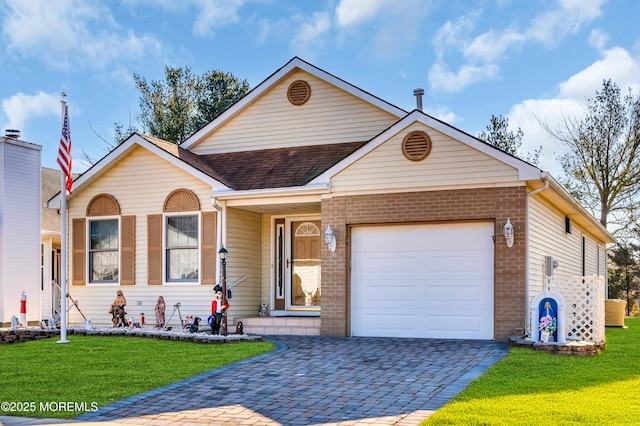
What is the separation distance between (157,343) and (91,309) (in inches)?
188

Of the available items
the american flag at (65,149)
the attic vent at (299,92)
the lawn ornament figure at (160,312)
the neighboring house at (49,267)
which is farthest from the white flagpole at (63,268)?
the neighboring house at (49,267)

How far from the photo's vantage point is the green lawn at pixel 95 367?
8039 millimetres

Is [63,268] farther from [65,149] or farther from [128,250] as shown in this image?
[128,250]

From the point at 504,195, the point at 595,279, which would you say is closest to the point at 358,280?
the point at 504,195

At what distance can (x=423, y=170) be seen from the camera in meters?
13.6

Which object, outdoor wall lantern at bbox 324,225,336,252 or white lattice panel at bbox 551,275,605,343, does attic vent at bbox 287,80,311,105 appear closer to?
outdoor wall lantern at bbox 324,225,336,252

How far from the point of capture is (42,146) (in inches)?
739

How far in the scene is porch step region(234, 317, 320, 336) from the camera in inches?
583

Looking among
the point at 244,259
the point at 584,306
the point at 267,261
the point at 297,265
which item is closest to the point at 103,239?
the point at 244,259

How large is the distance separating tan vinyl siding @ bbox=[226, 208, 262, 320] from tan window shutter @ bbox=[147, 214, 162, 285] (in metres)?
1.66

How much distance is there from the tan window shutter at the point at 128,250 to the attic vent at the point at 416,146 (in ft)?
21.7

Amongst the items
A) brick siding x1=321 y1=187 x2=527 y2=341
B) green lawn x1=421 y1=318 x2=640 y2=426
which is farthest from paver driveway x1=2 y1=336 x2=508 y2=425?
brick siding x1=321 y1=187 x2=527 y2=341

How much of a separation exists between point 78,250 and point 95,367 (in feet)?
24.6

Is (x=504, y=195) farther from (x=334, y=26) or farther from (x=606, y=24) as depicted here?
(x=606, y=24)
